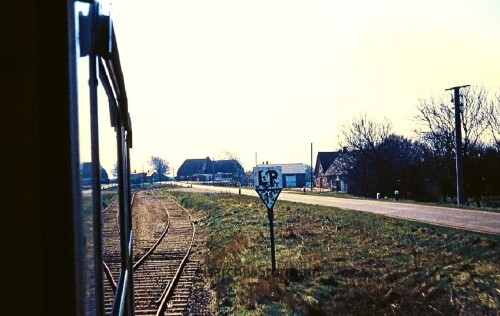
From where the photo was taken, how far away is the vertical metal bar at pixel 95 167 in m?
1.47

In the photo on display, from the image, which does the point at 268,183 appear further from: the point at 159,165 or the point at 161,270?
the point at 159,165

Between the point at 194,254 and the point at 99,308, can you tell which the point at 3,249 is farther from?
the point at 194,254

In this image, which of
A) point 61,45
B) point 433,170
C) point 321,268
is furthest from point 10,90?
point 433,170

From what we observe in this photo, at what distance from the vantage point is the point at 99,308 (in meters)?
1.55

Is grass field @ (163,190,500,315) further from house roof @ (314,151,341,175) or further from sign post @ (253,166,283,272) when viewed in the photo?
house roof @ (314,151,341,175)

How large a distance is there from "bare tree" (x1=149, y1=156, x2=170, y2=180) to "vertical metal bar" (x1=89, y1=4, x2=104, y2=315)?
5227 inches

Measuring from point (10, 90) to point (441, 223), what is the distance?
17771mm

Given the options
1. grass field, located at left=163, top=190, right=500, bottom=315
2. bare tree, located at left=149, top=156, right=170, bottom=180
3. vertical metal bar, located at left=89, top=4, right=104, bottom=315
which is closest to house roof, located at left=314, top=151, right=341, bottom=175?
bare tree, located at left=149, top=156, right=170, bottom=180

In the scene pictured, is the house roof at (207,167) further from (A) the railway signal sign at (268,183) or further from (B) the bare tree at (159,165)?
(A) the railway signal sign at (268,183)

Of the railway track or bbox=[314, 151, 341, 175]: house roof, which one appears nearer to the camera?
the railway track

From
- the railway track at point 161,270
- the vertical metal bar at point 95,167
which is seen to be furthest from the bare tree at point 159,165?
the vertical metal bar at point 95,167

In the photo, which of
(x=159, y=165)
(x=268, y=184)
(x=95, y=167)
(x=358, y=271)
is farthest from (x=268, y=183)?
(x=159, y=165)

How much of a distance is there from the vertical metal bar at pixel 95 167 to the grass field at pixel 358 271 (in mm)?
6248

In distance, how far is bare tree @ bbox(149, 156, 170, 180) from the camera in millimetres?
134375
